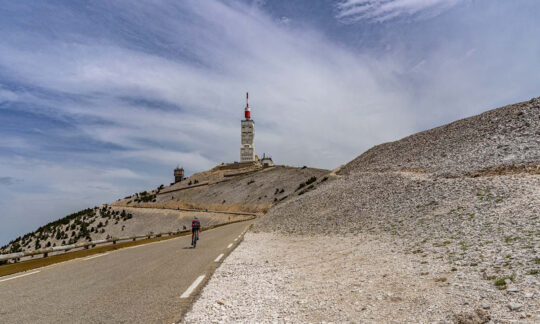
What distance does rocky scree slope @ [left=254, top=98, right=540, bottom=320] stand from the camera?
9352 mm

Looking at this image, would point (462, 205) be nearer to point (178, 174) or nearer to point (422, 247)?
point (422, 247)

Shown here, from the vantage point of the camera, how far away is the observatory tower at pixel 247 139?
170375mm

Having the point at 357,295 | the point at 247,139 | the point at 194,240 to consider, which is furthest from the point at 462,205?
the point at 247,139

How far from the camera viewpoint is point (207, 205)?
310 ft

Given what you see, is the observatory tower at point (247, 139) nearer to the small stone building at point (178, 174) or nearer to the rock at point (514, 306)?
the small stone building at point (178, 174)

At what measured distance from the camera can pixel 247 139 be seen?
174375 mm

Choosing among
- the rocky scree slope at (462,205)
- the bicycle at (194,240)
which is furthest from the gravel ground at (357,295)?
the bicycle at (194,240)

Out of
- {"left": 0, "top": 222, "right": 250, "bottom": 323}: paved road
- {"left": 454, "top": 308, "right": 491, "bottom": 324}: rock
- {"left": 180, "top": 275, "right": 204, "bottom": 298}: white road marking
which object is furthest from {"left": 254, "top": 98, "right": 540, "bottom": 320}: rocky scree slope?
{"left": 0, "top": 222, "right": 250, "bottom": 323}: paved road

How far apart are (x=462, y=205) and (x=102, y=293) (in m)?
20.1

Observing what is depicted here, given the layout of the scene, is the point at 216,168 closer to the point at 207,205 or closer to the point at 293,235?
the point at 207,205

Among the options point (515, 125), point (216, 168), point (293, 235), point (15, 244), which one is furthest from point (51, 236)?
point (515, 125)

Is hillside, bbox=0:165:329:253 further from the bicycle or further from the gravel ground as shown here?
the gravel ground

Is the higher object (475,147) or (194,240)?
(475,147)

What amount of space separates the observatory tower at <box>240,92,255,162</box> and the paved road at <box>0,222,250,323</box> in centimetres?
15606
